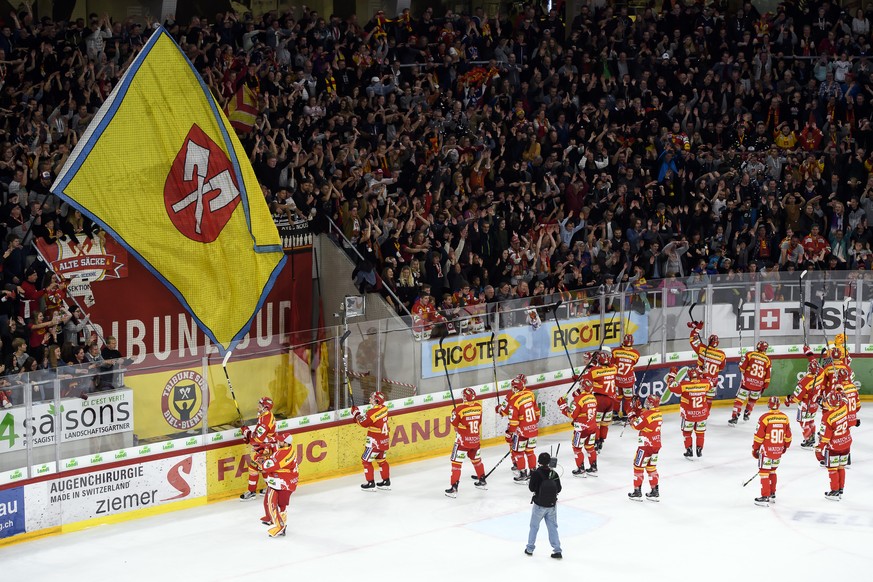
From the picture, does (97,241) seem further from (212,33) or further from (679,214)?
(679,214)

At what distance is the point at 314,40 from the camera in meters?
23.4

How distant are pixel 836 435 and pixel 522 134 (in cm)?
926

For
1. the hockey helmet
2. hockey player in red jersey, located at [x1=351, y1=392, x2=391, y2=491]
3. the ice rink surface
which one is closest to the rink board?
the ice rink surface

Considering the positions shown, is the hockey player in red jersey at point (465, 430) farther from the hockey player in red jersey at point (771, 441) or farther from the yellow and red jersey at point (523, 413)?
the hockey player in red jersey at point (771, 441)

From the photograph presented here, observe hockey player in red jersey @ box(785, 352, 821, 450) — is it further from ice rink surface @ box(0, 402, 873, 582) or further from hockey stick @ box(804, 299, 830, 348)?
hockey stick @ box(804, 299, 830, 348)

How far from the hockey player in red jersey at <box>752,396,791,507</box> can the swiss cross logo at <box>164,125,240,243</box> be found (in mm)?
7377

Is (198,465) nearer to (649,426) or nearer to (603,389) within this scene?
(649,426)

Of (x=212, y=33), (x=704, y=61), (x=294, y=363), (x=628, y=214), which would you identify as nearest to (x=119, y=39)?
(x=212, y=33)

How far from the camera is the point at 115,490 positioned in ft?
53.2

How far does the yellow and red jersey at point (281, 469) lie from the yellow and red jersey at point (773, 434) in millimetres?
6038

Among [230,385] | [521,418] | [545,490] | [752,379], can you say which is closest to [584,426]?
[521,418]

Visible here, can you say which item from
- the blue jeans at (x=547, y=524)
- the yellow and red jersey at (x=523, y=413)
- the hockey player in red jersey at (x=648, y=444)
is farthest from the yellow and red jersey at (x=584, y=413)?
the blue jeans at (x=547, y=524)

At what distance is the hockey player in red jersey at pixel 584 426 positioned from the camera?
18016 millimetres

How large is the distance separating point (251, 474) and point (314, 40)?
9.31m
